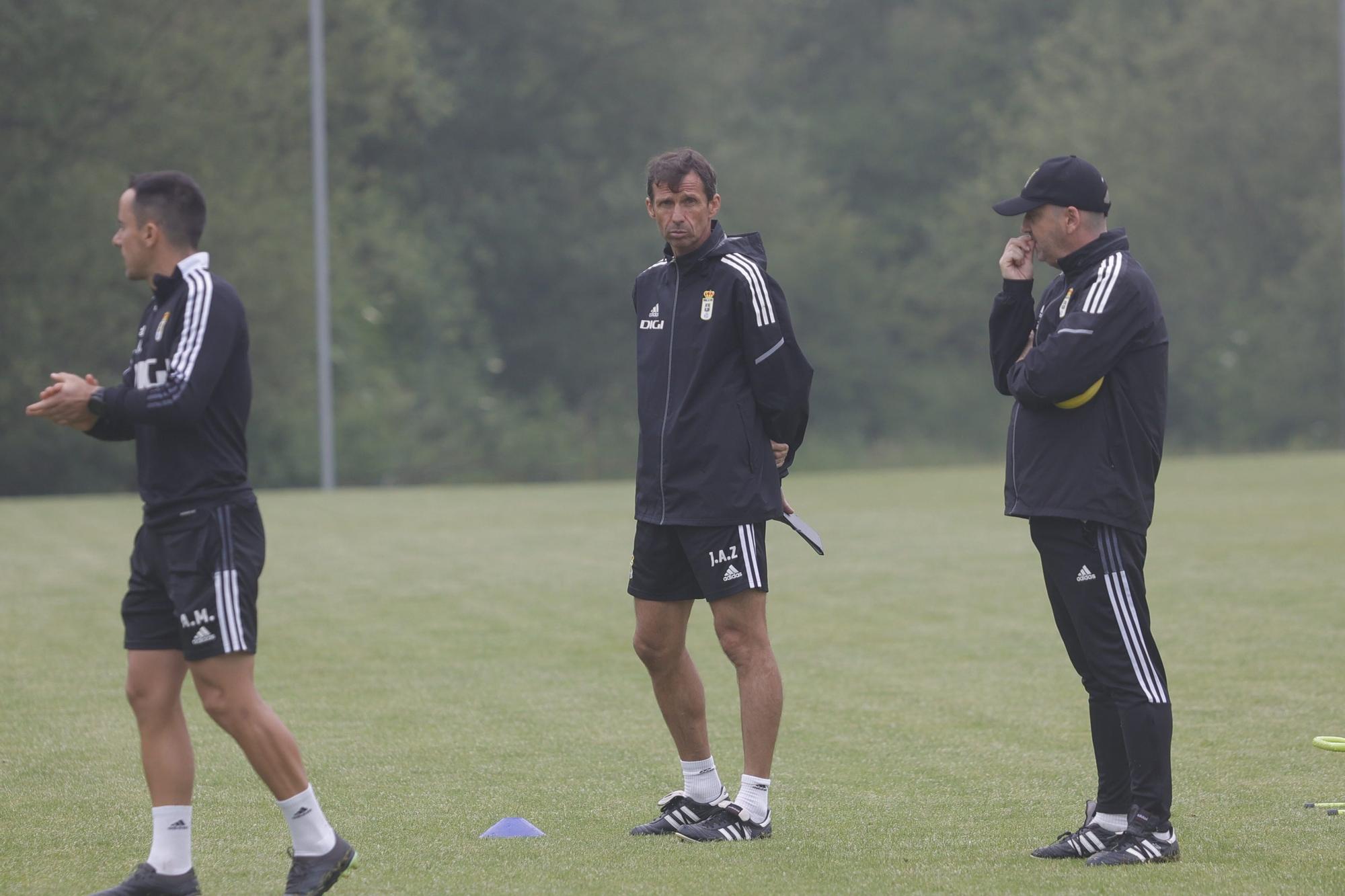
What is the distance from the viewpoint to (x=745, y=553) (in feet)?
17.6

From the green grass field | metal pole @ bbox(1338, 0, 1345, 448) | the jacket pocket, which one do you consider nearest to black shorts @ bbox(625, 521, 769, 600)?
the jacket pocket

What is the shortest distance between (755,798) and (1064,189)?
2.09 metres

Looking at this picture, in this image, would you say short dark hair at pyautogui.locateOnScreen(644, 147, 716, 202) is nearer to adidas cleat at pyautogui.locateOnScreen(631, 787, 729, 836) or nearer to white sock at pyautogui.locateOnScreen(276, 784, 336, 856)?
adidas cleat at pyautogui.locateOnScreen(631, 787, 729, 836)

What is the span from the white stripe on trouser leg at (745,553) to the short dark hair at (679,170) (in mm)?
1051

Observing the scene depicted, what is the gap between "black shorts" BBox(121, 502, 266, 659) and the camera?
4516 mm

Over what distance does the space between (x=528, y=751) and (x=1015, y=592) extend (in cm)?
599

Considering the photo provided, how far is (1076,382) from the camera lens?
16.1ft

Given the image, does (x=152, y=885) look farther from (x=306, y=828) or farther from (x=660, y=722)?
(x=660, y=722)

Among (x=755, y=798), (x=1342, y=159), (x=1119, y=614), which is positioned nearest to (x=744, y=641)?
(x=755, y=798)

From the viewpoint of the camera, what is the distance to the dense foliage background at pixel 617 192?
1238 inches

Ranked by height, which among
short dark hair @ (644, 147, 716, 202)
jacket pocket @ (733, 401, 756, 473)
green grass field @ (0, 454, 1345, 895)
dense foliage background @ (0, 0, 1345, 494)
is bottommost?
green grass field @ (0, 454, 1345, 895)

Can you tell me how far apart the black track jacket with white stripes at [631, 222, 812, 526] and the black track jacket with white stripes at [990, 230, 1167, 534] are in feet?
2.28

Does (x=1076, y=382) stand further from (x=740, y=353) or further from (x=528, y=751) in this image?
(x=528, y=751)

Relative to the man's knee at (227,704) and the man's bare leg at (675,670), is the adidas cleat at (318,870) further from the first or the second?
the man's bare leg at (675,670)
